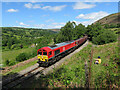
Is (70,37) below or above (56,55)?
above

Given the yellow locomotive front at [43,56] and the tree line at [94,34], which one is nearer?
the yellow locomotive front at [43,56]

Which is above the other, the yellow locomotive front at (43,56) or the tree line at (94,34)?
the tree line at (94,34)

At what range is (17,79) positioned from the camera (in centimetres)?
1236

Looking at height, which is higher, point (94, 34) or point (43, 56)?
point (94, 34)

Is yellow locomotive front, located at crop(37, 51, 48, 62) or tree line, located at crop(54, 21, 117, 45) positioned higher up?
tree line, located at crop(54, 21, 117, 45)

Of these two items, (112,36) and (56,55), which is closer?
(56,55)

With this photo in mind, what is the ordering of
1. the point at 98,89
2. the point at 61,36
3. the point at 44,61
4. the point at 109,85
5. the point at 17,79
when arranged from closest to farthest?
the point at 98,89
the point at 109,85
the point at 17,79
the point at 44,61
the point at 61,36

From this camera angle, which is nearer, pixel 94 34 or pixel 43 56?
pixel 43 56

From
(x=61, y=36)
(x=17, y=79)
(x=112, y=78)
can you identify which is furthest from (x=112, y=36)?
(x=17, y=79)

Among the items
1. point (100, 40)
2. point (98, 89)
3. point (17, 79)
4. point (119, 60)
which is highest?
point (100, 40)

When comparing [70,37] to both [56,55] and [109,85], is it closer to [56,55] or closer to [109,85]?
[56,55]

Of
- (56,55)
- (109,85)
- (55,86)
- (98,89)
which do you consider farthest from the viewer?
(56,55)

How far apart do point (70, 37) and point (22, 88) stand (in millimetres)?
36452

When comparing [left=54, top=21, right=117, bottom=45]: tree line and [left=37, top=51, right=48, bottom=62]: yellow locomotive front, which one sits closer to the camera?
[left=37, top=51, right=48, bottom=62]: yellow locomotive front
